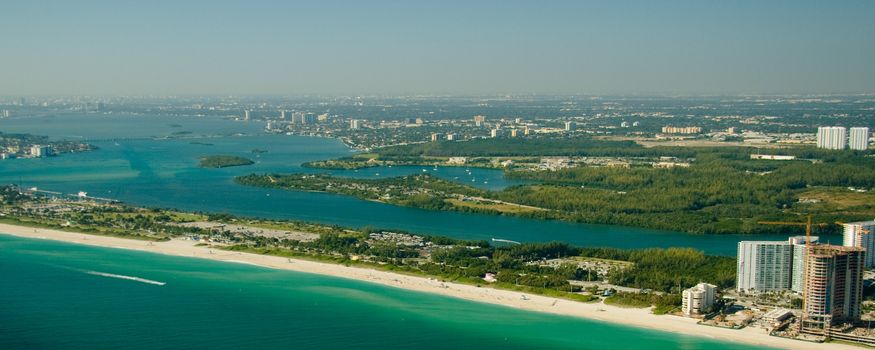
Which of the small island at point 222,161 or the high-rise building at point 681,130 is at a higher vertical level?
the high-rise building at point 681,130

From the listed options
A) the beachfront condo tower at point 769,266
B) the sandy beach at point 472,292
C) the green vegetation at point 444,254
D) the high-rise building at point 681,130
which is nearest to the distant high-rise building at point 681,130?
the high-rise building at point 681,130

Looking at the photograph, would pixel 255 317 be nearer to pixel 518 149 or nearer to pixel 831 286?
pixel 831 286

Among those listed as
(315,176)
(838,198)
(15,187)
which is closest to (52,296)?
(15,187)

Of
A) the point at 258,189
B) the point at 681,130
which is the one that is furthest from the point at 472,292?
the point at 681,130

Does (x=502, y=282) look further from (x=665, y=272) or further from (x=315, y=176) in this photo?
(x=315, y=176)

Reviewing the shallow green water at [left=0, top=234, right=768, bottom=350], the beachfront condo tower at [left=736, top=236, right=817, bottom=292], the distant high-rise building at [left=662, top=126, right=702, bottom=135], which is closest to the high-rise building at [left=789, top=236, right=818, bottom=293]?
the beachfront condo tower at [left=736, top=236, right=817, bottom=292]

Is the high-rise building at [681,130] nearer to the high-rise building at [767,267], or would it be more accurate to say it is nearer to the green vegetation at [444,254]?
the green vegetation at [444,254]

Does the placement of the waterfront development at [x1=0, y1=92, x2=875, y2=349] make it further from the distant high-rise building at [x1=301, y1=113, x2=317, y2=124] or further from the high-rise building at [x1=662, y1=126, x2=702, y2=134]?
the distant high-rise building at [x1=301, y1=113, x2=317, y2=124]
